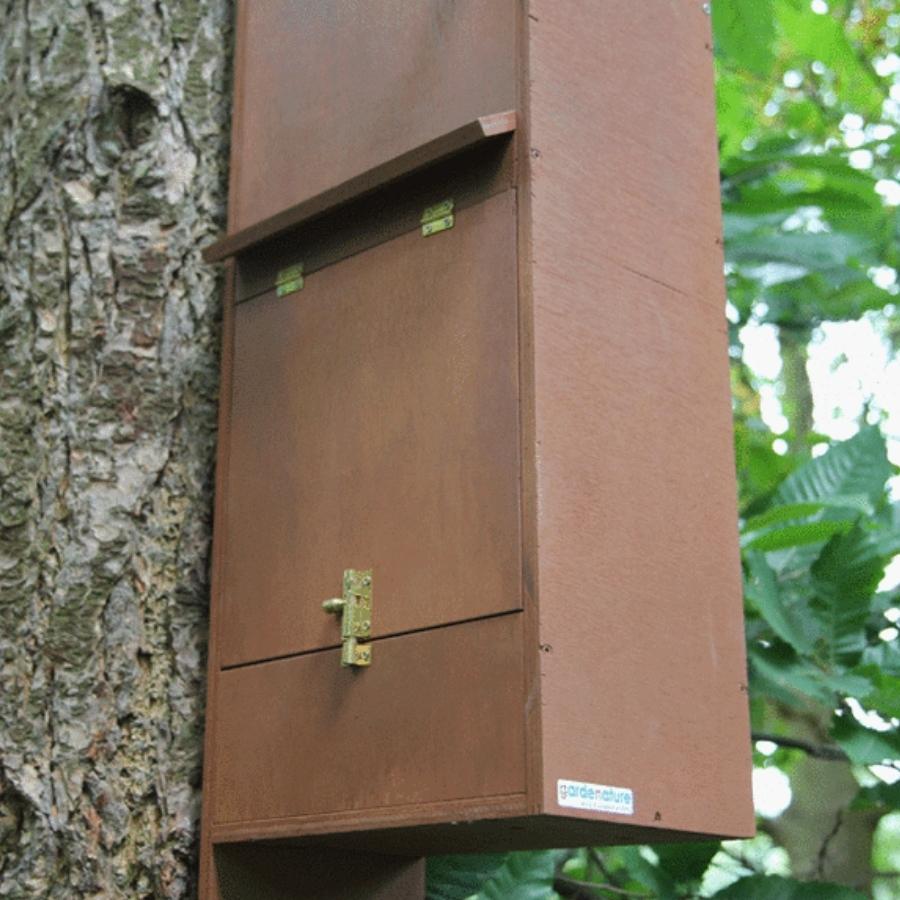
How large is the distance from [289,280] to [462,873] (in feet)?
3.27

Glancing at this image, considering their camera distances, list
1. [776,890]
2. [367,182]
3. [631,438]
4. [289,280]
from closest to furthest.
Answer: [631,438] → [367,182] → [289,280] → [776,890]

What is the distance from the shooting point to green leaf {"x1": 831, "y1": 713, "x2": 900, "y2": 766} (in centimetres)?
268

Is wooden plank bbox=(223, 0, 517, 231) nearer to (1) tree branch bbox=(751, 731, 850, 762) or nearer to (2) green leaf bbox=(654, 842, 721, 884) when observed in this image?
(2) green leaf bbox=(654, 842, 721, 884)

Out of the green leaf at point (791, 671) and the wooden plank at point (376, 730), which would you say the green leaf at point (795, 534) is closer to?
the green leaf at point (791, 671)

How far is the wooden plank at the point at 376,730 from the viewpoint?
77.8 inches

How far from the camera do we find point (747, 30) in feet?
10.2

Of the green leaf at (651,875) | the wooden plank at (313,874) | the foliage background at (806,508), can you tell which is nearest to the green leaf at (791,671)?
the foliage background at (806,508)

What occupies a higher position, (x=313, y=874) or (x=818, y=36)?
(x=818, y=36)

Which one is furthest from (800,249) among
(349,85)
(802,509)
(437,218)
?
(437,218)

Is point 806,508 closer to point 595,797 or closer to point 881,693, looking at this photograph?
point 881,693

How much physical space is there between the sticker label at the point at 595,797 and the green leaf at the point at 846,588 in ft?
3.07

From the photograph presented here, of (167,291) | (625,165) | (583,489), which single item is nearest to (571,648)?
(583,489)

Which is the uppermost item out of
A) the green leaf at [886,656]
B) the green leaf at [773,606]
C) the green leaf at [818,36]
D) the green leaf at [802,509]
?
the green leaf at [818,36]

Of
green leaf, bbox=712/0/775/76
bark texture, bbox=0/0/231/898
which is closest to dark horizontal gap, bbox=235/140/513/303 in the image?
bark texture, bbox=0/0/231/898
